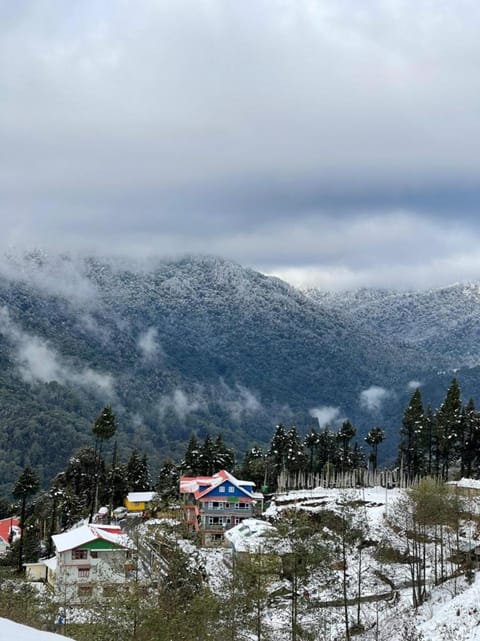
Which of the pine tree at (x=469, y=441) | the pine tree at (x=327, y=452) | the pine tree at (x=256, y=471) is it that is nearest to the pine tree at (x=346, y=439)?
the pine tree at (x=327, y=452)

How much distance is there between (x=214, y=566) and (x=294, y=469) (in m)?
50.6

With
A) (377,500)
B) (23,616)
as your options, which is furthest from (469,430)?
(23,616)

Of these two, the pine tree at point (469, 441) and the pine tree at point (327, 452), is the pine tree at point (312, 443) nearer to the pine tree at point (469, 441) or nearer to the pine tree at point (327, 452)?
the pine tree at point (327, 452)

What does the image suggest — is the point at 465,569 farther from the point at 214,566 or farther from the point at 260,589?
the point at 260,589

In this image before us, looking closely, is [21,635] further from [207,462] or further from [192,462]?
[192,462]

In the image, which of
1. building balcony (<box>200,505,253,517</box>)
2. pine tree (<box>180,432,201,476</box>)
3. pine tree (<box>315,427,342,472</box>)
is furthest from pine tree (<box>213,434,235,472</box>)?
building balcony (<box>200,505,253,517</box>)

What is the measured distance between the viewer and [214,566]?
53.2m

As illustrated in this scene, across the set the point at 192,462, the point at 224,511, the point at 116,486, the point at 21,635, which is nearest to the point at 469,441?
the point at 224,511

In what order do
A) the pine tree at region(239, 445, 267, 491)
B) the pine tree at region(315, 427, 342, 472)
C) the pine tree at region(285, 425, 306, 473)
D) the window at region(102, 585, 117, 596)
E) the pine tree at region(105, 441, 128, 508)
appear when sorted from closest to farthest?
the window at region(102, 585, 117, 596) < the pine tree at region(105, 441, 128, 508) < the pine tree at region(285, 425, 306, 473) < the pine tree at region(239, 445, 267, 491) < the pine tree at region(315, 427, 342, 472)

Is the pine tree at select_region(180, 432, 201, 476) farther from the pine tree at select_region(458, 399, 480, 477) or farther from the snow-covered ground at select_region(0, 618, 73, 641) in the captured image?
the snow-covered ground at select_region(0, 618, 73, 641)

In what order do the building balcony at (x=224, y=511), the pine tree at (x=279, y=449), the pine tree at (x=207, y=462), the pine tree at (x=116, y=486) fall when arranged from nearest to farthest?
1. the building balcony at (x=224, y=511)
2. the pine tree at (x=116, y=486)
3. the pine tree at (x=207, y=462)
4. the pine tree at (x=279, y=449)

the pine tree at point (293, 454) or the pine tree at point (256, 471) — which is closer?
the pine tree at point (293, 454)

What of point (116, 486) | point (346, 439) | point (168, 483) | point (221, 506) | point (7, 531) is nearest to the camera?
point (221, 506)

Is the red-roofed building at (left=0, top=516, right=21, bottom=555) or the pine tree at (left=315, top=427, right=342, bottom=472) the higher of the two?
the pine tree at (left=315, top=427, right=342, bottom=472)
